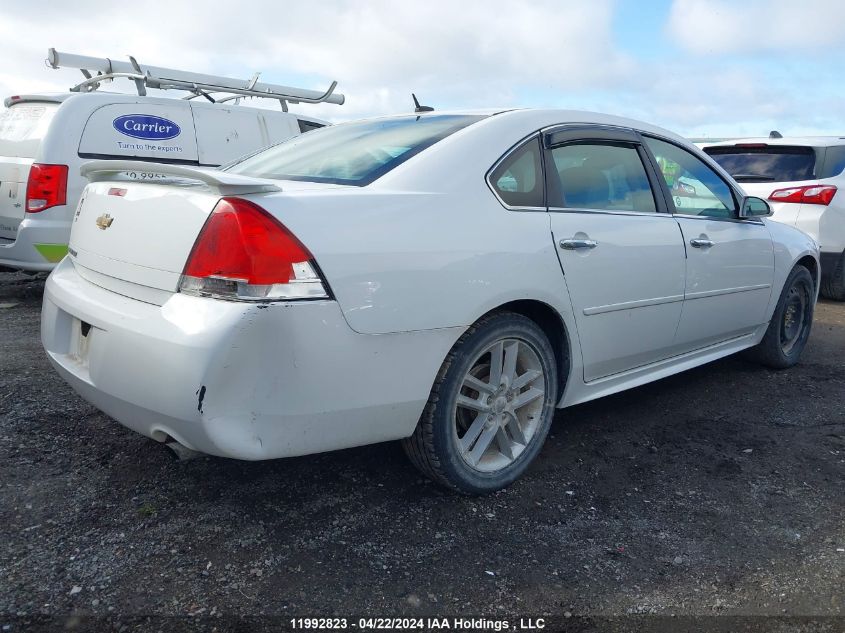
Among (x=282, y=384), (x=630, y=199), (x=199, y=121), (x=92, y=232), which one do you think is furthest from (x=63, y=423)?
(x=199, y=121)

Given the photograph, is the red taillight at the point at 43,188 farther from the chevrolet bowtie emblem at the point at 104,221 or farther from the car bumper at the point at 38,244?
the chevrolet bowtie emblem at the point at 104,221

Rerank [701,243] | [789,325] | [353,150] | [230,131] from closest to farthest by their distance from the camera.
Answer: [353,150] → [701,243] → [789,325] → [230,131]

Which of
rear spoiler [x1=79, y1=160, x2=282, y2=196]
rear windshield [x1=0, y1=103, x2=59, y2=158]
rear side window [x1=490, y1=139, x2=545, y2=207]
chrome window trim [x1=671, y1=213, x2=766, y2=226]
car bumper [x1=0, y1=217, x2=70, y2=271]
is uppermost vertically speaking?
rear side window [x1=490, y1=139, x2=545, y2=207]

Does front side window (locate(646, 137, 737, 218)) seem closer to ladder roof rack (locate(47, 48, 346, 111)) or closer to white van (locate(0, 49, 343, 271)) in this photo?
white van (locate(0, 49, 343, 271))

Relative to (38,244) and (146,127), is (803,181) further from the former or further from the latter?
(38,244)

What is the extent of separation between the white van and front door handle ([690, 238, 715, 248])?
15.0 feet

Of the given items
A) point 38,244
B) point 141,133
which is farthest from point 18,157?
point 141,133

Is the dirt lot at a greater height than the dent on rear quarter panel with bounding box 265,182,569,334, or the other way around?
the dent on rear quarter panel with bounding box 265,182,569,334

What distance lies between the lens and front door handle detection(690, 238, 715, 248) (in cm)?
363

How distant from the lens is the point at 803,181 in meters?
7.01

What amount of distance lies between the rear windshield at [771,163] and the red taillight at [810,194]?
13cm

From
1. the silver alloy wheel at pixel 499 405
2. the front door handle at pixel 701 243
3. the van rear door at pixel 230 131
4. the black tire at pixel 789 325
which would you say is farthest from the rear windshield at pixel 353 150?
the van rear door at pixel 230 131

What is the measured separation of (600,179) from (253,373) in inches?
74.7

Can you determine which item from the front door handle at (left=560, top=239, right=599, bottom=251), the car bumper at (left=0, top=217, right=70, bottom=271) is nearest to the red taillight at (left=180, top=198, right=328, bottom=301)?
the front door handle at (left=560, top=239, right=599, bottom=251)
